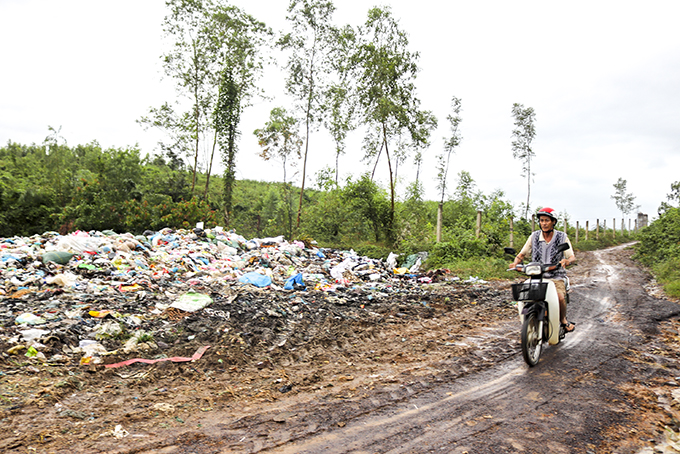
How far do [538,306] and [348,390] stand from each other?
2.37 metres

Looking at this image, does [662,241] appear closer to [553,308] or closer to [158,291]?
[553,308]

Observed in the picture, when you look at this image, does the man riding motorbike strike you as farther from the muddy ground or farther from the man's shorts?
the muddy ground

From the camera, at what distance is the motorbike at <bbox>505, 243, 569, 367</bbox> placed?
4.13 m

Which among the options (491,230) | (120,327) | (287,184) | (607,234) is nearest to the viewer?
(120,327)

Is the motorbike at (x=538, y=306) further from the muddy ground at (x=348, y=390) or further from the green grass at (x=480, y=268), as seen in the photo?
the green grass at (x=480, y=268)

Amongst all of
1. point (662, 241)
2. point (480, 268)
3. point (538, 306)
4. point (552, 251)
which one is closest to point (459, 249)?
point (480, 268)

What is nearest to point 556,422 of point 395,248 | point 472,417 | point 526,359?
point 472,417

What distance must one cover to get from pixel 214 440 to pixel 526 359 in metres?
3.16

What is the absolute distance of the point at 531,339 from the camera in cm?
404

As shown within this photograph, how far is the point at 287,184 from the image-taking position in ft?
73.1

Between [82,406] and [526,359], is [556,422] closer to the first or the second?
[526,359]

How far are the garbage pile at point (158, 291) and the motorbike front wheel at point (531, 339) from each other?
298 cm

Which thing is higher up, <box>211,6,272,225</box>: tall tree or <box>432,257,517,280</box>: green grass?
<box>211,6,272,225</box>: tall tree

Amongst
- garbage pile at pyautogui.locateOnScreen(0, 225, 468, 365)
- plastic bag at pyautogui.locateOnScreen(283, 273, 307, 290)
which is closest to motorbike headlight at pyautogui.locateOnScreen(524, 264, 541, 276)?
garbage pile at pyautogui.locateOnScreen(0, 225, 468, 365)
